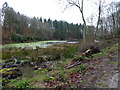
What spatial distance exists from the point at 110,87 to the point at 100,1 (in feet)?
55.8

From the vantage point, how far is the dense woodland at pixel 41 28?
19.8 m

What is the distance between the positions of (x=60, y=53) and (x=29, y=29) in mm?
30548

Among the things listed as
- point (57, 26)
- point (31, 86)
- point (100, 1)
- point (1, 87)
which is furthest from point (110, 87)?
point (57, 26)

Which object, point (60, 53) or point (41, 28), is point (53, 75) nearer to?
point (60, 53)

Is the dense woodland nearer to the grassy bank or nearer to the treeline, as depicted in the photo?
the treeline

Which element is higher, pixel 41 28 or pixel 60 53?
pixel 41 28

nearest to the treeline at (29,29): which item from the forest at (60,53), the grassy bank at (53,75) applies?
the forest at (60,53)

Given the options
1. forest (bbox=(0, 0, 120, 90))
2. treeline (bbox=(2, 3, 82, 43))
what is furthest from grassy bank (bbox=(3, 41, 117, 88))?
treeline (bbox=(2, 3, 82, 43))

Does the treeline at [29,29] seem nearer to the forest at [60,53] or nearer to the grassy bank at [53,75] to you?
the forest at [60,53]

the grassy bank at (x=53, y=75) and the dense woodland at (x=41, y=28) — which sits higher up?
the dense woodland at (x=41, y=28)

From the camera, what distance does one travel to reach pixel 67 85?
3223 mm

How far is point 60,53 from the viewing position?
9.57m

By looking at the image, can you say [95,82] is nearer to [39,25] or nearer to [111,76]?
[111,76]

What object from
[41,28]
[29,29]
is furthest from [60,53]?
[41,28]
